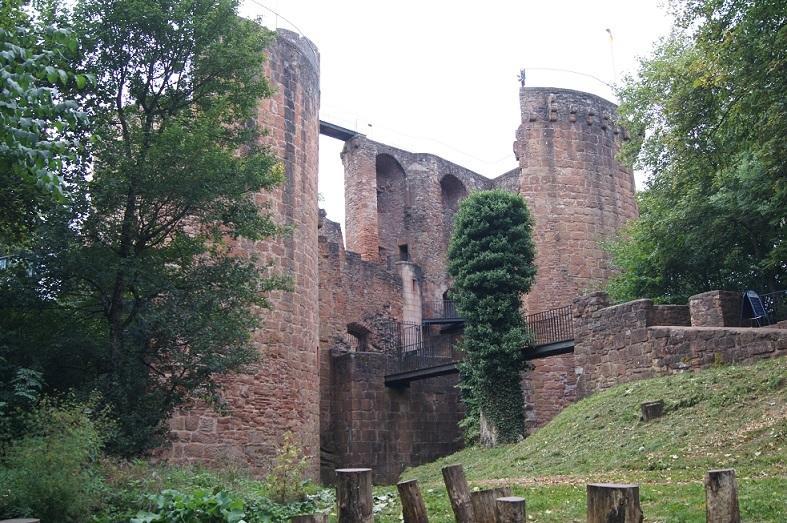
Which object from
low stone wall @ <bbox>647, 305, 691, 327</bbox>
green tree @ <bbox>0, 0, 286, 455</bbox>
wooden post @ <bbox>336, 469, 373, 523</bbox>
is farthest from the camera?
low stone wall @ <bbox>647, 305, 691, 327</bbox>

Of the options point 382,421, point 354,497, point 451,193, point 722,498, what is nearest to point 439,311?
point 451,193

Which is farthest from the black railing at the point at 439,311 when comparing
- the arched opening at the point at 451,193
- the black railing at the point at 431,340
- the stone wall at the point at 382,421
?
the stone wall at the point at 382,421

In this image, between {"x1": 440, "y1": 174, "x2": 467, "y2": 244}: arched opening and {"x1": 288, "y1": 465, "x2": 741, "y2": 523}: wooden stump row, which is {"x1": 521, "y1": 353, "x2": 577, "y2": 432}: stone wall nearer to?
{"x1": 440, "y1": 174, "x2": 467, "y2": 244}: arched opening

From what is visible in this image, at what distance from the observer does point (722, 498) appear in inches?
254

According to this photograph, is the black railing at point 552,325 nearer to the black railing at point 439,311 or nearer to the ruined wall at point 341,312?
the ruined wall at point 341,312

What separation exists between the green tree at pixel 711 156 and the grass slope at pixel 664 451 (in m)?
3.32

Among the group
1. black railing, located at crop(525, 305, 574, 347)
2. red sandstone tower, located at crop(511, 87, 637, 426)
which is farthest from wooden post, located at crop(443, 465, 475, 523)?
red sandstone tower, located at crop(511, 87, 637, 426)

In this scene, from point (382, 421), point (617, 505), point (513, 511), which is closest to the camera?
point (617, 505)

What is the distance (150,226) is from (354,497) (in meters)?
5.79

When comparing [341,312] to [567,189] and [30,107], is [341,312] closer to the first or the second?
[567,189]

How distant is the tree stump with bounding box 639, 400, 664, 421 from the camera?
41.2ft

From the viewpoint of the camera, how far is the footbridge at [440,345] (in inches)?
754

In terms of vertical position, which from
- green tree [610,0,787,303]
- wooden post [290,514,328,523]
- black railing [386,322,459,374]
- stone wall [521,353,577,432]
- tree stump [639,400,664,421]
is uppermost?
green tree [610,0,787,303]

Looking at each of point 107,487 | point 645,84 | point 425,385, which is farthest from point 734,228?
point 107,487
